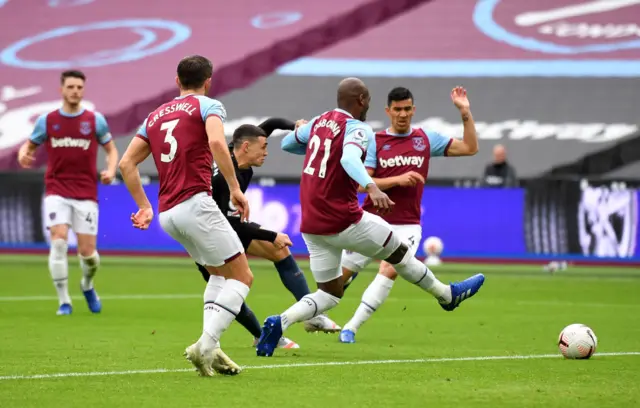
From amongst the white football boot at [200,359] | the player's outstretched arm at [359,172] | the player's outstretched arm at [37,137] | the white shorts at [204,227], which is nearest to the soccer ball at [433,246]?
the player's outstretched arm at [37,137]

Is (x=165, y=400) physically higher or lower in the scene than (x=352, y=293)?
higher

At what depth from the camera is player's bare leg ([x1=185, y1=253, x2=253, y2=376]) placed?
7797mm

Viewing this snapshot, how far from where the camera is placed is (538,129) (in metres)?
27.4

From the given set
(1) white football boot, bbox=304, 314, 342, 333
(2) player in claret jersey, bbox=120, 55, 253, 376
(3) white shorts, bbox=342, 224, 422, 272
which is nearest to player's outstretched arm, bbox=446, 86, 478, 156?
(3) white shorts, bbox=342, 224, 422, 272

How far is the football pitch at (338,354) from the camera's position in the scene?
7043 mm

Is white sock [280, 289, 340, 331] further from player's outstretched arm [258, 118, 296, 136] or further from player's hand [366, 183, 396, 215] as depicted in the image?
player's outstretched arm [258, 118, 296, 136]

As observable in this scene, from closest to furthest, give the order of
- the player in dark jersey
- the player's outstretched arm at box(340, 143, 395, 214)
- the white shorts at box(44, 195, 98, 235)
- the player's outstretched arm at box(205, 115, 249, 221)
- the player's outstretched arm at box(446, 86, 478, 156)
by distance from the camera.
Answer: the player's outstretched arm at box(205, 115, 249, 221) → the player's outstretched arm at box(340, 143, 395, 214) → the player in dark jersey → the player's outstretched arm at box(446, 86, 478, 156) → the white shorts at box(44, 195, 98, 235)

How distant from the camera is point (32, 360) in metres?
8.88

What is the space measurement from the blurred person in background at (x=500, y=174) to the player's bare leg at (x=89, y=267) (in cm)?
967

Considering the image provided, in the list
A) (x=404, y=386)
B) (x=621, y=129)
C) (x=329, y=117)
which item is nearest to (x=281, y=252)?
(x=329, y=117)

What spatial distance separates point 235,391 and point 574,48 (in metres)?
22.5

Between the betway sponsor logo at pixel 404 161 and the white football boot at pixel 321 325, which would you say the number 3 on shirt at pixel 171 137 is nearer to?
the white football boot at pixel 321 325

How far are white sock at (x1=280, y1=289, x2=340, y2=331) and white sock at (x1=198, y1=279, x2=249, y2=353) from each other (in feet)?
3.87

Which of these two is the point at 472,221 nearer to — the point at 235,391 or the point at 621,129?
the point at 621,129
